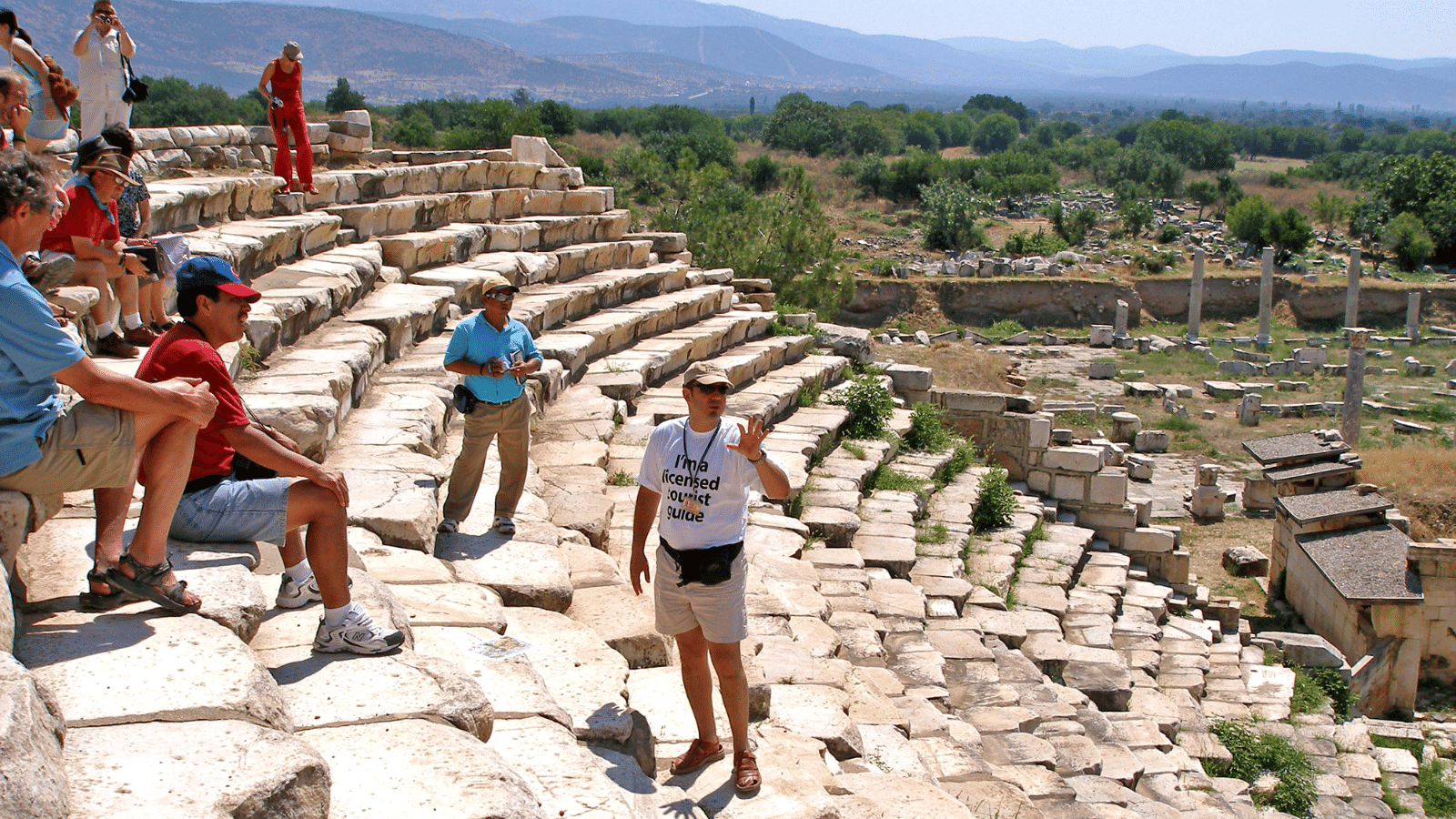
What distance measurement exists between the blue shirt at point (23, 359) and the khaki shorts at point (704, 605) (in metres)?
2.08

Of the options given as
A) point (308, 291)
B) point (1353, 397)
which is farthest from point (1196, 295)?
point (308, 291)

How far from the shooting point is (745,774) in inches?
167

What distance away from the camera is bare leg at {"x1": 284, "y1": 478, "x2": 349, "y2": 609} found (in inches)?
145

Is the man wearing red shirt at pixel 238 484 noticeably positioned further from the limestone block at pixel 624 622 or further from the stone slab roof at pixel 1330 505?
the stone slab roof at pixel 1330 505

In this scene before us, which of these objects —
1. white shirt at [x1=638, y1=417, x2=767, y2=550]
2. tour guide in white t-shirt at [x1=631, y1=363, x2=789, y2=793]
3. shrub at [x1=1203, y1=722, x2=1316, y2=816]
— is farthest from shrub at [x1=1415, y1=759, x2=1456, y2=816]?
white shirt at [x1=638, y1=417, x2=767, y2=550]

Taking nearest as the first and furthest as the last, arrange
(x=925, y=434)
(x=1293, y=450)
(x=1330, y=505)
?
(x=925, y=434)
(x=1330, y=505)
(x=1293, y=450)

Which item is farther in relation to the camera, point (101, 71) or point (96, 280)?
point (101, 71)

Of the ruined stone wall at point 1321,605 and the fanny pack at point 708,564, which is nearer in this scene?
the fanny pack at point 708,564

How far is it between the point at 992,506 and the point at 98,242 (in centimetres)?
909

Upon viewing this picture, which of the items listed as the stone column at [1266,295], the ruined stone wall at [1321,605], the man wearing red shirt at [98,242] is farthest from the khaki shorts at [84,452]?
the stone column at [1266,295]

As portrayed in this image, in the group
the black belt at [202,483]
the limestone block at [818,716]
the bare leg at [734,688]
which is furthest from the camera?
the limestone block at [818,716]

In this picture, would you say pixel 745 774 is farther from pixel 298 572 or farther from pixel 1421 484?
pixel 1421 484

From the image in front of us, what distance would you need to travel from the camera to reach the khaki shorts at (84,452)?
3215 millimetres

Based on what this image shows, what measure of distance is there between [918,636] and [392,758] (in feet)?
18.7
